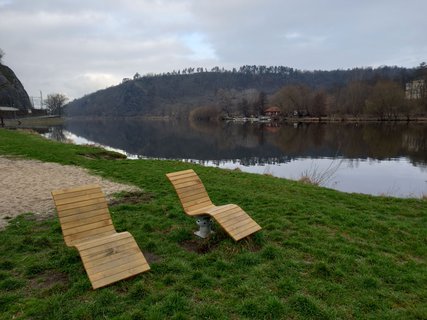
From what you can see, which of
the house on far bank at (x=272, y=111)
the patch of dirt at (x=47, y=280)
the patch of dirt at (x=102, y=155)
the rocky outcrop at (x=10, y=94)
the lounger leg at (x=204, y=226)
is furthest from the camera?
the house on far bank at (x=272, y=111)

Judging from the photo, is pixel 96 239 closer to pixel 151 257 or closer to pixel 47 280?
pixel 47 280

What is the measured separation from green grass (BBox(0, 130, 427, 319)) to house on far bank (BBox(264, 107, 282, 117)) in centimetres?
11318

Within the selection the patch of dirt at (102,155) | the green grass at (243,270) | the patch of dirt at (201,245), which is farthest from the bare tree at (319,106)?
the patch of dirt at (201,245)

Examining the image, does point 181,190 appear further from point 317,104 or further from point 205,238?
point 317,104

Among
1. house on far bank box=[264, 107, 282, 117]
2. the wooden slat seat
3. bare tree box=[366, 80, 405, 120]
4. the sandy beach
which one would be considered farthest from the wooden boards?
house on far bank box=[264, 107, 282, 117]

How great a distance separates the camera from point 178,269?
16.5 ft

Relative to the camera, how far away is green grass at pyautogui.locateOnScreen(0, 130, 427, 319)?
4.10m

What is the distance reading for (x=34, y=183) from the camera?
1109cm

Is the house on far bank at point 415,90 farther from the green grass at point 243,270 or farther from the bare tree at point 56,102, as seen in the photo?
the bare tree at point 56,102

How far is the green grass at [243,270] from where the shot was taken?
4098mm

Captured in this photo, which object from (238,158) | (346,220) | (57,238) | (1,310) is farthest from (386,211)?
(238,158)

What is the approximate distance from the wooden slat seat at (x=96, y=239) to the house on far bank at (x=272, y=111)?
378ft

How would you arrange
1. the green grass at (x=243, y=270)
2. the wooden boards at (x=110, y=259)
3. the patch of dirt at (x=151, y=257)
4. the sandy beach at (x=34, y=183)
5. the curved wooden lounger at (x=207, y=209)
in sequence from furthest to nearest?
the sandy beach at (x=34, y=183) < the curved wooden lounger at (x=207, y=209) < the patch of dirt at (x=151, y=257) < the wooden boards at (x=110, y=259) < the green grass at (x=243, y=270)

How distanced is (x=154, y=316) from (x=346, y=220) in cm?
532
